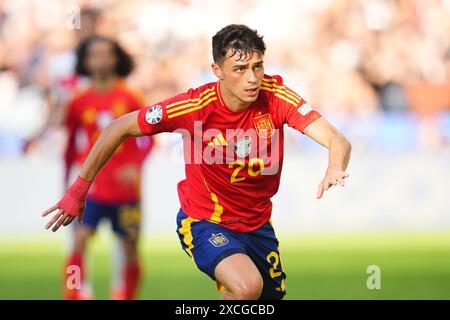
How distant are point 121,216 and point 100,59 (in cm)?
152

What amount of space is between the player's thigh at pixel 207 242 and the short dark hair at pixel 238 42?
3.47ft

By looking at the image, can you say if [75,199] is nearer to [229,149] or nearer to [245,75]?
[229,149]

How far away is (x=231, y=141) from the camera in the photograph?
6305mm

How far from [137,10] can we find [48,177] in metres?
3.23

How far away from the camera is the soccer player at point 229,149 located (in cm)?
610

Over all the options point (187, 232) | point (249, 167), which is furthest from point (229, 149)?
point (187, 232)

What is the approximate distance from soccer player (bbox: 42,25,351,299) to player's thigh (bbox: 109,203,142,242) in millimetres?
2794

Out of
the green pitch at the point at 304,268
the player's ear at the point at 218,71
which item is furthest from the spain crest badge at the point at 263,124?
the green pitch at the point at 304,268

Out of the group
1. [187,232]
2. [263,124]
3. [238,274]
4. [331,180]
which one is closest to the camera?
[331,180]

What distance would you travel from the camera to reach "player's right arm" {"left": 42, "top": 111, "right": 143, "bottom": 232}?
243 inches

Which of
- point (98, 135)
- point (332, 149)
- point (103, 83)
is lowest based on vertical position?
point (332, 149)

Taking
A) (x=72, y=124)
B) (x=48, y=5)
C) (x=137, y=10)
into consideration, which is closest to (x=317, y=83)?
(x=137, y=10)

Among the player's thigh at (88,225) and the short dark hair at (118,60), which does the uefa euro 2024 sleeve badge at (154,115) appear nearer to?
the player's thigh at (88,225)

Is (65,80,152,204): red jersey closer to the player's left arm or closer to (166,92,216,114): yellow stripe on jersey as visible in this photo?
(166,92,216,114): yellow stripe on jersey
